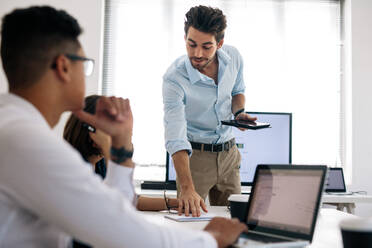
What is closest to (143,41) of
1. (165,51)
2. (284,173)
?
(165,51)

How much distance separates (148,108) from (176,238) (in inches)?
137

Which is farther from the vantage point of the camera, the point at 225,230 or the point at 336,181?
the point at 336,181

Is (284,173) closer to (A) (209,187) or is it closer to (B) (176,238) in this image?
(B) (176,238)

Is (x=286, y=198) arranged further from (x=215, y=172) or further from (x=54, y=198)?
(x=215, y=172)

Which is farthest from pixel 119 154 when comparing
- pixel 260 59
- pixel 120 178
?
pixel 260 59

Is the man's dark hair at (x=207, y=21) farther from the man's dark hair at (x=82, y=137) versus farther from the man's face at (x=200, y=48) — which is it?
the man's dark hair at (x=82, y=137)

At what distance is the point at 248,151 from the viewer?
353 cm

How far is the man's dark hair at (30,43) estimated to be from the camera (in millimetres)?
918

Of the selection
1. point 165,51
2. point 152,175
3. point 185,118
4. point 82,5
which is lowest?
point 152,175

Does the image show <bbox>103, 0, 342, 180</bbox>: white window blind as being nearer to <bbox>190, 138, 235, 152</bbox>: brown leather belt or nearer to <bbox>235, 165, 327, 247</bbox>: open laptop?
<bbox>190, 138, 235, 152</bbox>: brown leather belt

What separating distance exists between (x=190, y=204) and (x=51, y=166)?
1110mm

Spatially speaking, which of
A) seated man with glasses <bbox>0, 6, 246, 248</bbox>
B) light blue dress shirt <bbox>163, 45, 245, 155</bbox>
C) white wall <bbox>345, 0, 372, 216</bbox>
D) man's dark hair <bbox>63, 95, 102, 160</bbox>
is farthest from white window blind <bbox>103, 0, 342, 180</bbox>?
seated man with glasses <bbox>0, 6, 246, 248</bbox>

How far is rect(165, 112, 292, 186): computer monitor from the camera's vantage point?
351cm

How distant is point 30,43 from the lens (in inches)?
36.2
